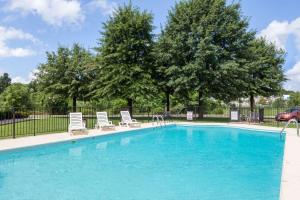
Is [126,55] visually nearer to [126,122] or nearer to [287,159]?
[126,122]

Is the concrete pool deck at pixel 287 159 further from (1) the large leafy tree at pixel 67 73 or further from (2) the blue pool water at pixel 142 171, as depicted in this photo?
(1) the large leafy tree at pixel 67 73

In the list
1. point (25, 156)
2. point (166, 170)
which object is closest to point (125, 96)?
point (25, 156)

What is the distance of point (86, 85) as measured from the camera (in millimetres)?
28203

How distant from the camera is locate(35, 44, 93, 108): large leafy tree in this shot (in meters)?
28.2

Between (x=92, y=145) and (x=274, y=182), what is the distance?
24.3 ft

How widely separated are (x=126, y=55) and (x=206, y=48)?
6264 millimetres

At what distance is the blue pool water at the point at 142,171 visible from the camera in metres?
5.76

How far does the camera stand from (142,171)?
7.57 m

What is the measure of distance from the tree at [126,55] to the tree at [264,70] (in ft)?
28.5

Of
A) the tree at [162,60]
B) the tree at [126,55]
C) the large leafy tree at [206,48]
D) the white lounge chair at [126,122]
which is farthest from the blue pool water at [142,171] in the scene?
the tree at [162,60]

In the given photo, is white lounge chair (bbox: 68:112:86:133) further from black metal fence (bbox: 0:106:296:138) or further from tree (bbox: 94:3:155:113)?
tree (bbox: 94:3:155:113)

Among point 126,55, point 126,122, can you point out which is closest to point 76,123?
point 126,122

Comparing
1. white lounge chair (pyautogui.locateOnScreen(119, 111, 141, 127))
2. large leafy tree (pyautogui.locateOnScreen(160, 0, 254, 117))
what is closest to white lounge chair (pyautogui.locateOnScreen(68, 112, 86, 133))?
white lounge chair (pyautogui.locateOnScreen(119, 111, 141, 127))

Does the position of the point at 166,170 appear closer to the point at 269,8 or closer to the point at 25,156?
the point at 25,156
